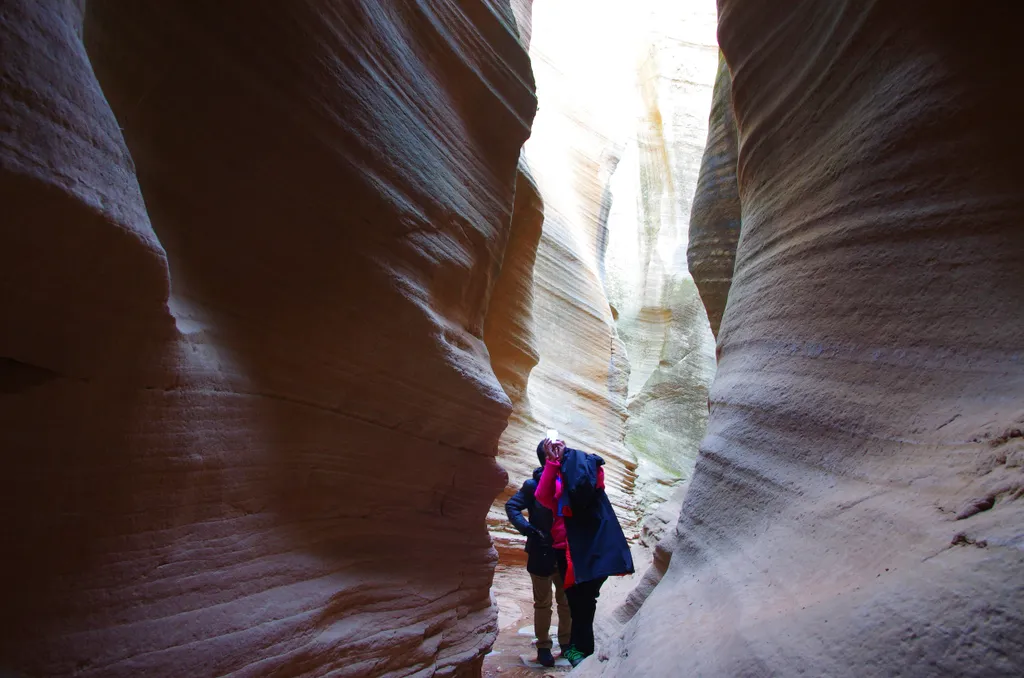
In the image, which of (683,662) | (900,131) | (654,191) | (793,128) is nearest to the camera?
(683,662)

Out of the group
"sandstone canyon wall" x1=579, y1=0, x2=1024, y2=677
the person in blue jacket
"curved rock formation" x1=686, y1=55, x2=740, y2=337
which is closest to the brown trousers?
the person in blue jacket

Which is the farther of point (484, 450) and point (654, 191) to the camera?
point (654, 191)

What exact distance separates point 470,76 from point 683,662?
3317mm

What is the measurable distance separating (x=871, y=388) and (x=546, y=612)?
2559 millimetres

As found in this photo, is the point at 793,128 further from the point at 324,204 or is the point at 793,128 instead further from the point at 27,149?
the point at 27,149

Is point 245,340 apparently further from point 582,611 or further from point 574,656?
point 574,656

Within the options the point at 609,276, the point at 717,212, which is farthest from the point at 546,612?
the point at 609,276

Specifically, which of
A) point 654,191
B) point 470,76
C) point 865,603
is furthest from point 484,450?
point 654,191

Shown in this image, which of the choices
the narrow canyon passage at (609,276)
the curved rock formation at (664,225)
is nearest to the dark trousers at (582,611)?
the narrow canyon passage at (609,276)

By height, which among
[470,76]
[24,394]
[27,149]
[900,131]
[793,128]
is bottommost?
[24,394]

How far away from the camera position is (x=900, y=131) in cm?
283

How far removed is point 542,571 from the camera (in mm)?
4195

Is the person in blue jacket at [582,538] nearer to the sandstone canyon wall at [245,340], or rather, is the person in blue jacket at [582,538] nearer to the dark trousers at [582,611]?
the dark trousers at [582,611]

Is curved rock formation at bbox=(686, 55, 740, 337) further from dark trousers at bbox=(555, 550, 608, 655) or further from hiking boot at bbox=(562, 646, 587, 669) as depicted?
hiking boot at bbox=(562, 646, 587, 669)
